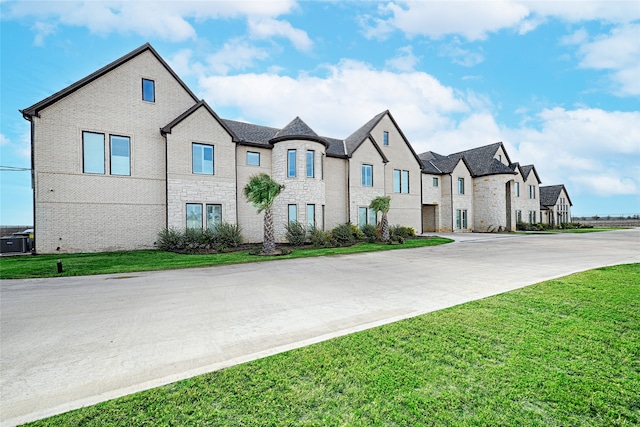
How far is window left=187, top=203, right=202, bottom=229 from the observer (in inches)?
700

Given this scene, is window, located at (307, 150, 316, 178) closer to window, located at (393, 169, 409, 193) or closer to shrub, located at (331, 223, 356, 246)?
shrub, located at (331, 223, 356, 246)

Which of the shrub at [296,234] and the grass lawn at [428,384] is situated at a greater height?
the shrub at [296,234]

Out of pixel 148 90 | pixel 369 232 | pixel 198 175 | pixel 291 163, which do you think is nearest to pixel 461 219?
pixel 369 232

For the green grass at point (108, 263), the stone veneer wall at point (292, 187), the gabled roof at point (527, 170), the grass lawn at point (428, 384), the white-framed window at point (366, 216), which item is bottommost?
the green grass at point (108, 263)

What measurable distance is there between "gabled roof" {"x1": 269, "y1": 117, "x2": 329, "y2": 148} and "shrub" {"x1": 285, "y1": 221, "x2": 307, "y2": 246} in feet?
19.4

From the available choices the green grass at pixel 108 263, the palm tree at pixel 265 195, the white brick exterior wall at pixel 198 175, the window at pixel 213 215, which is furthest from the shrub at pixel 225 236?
the palm tree at pixel 265 195

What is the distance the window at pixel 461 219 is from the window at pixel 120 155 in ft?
98.8

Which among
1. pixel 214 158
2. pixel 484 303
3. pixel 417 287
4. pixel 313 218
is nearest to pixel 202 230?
pixel 214 158

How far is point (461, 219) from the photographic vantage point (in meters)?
32.3

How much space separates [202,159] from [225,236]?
5.29 metres

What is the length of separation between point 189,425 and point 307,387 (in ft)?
3.63

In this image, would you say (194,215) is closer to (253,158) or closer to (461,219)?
(253,158)

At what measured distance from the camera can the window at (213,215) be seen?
18250 millimetres

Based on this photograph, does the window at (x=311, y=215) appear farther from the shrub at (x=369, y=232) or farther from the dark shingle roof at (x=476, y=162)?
the dark shingle roof at (x=476, y=162)
